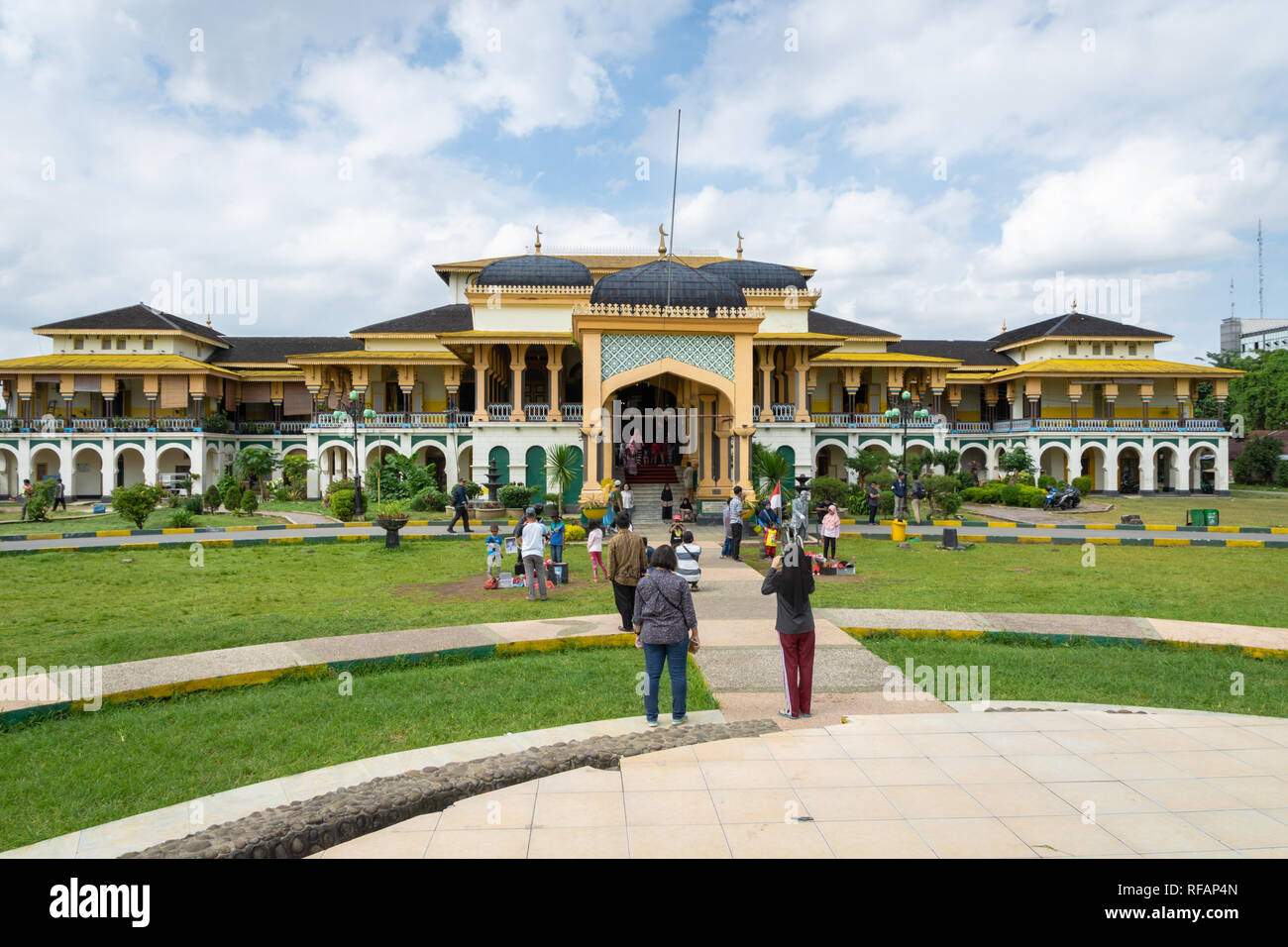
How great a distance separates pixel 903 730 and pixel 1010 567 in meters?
11.9

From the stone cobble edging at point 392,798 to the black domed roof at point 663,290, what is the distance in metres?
21.2

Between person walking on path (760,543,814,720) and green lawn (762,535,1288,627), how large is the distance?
17.4 feet

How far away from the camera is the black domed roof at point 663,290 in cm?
2634

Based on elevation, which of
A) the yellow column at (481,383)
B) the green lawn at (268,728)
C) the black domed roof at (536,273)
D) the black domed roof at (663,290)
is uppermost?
the black domed roof at (536,273)

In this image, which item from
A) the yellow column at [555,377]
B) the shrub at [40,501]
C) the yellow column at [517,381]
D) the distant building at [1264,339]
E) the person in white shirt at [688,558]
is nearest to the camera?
the person in white shirt at [688,558]

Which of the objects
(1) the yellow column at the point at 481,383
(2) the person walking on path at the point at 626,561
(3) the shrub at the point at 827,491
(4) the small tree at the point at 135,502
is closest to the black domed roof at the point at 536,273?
(1) the yellow column at the point at 481,383

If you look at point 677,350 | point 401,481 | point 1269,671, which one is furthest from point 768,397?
point 1269,671

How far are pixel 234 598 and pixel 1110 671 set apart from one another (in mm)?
12842

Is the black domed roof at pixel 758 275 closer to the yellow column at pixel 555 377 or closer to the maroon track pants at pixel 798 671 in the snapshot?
the yellow column at pixel 555 377

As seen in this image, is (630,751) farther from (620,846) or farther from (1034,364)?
(1034,364)

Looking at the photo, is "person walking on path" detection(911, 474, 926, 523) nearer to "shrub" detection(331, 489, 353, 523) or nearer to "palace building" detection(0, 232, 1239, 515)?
"palace building" detection(0, 232, 1239, 515)

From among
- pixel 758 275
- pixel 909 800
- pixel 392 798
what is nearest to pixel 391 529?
pixel 392 798

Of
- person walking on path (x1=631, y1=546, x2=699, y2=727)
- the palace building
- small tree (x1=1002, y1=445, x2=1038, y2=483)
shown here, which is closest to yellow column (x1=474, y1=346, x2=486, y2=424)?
the palace building

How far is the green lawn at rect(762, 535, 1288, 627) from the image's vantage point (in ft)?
40.9
